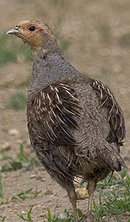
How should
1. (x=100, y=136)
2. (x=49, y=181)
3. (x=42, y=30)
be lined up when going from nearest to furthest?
1. (x=100, y=136)
2. (x=42, y=30)
3. (x=49, y=181)

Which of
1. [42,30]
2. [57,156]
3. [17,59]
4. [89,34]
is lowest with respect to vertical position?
[57,156]

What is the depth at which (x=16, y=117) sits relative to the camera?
26.2ft

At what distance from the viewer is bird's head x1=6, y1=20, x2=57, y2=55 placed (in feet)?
18.5

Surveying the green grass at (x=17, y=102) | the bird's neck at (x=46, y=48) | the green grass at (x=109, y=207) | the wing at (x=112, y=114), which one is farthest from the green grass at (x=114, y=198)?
the green grass at (x=17, y=102)

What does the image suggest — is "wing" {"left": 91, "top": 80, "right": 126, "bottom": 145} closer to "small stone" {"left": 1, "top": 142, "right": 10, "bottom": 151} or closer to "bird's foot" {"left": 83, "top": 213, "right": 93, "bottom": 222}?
"bird's foot" {"left": 83, "top": 213, "right": 93, "bottom": 222}

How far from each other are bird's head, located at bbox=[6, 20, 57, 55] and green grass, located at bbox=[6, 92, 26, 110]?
8.15 feet

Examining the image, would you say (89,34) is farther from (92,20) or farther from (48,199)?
(48,199)

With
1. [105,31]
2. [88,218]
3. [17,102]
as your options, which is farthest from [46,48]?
[105,31]

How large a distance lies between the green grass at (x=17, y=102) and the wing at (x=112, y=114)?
3.24 m

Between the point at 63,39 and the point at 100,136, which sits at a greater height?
the point at 63,39

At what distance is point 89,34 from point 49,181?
466cm

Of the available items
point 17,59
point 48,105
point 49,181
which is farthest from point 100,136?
point 17,59

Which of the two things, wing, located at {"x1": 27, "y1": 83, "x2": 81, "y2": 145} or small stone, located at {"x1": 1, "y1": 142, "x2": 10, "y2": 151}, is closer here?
wing, located at {"x1": 27, "y1": 83, "x2": 81, "y2": 145}

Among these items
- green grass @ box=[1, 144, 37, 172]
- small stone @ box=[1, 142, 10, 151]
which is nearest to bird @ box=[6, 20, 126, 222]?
green grass @ box=[1, 144, 37, 172]
